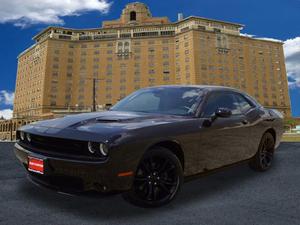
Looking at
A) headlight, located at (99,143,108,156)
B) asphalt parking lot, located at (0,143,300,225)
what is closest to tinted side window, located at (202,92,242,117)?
asphalt parking lot, located at (0,143,300,225)

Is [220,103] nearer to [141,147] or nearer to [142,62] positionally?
[141,147]

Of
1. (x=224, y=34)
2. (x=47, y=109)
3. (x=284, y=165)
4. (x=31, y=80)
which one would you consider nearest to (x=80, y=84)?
(x=47, y=109)

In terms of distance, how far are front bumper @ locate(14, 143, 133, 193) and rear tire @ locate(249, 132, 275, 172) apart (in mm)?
3127

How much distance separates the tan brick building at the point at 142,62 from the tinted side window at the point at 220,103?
273 ft

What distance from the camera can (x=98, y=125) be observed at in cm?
299

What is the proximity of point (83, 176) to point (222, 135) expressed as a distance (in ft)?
6.87

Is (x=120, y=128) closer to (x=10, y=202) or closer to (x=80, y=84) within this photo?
(x=10, y=202)

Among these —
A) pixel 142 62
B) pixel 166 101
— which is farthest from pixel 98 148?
pixel 142 62

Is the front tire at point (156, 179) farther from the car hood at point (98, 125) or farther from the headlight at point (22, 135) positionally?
the headlight at point (22, 135)

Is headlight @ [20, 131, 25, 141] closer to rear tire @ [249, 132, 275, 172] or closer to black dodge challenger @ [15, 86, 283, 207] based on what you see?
black dodge challenger @ [15, 86, 283, 207]

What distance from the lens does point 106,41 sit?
9525cm

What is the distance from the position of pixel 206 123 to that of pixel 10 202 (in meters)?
2.62

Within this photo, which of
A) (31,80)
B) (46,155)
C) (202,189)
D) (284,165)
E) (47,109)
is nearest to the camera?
(46,155)

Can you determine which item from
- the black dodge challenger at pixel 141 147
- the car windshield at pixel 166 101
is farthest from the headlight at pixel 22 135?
the car windshield at pixel 166 101
